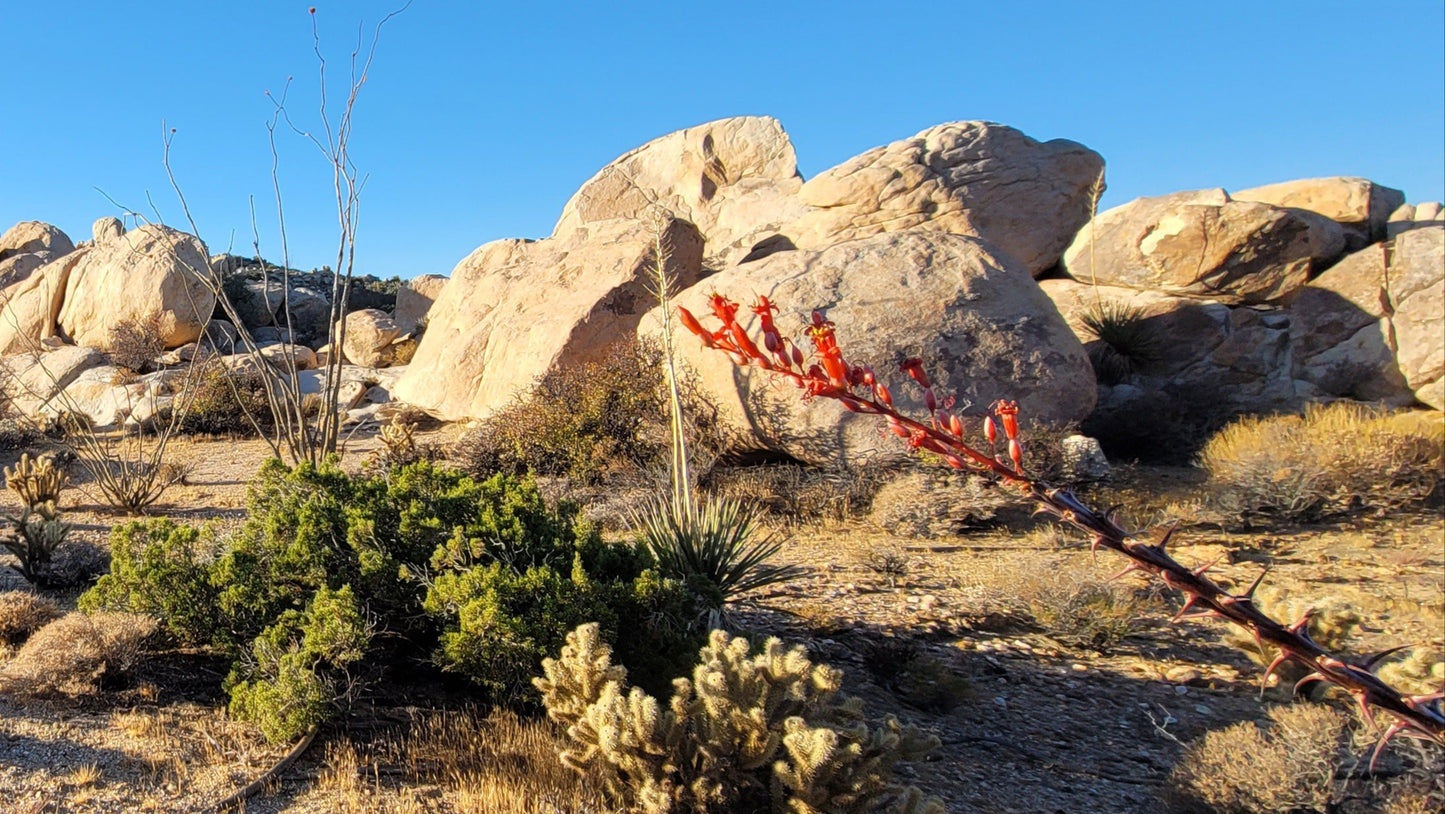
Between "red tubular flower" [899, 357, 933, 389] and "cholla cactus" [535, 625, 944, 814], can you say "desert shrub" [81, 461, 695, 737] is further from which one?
"red tubular flower" [899, 357, 933, 389]

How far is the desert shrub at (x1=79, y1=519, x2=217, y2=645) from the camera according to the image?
14.4 ft

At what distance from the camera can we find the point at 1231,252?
13359mm

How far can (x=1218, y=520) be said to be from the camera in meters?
8.34

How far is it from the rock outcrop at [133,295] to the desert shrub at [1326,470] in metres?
17.6

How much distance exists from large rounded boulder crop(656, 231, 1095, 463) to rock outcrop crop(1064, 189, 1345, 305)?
4.61 m

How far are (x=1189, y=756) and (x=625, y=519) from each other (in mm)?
4429

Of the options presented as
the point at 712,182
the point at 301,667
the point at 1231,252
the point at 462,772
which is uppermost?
the point at 712,182

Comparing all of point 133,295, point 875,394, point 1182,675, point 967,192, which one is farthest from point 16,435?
point 875,394

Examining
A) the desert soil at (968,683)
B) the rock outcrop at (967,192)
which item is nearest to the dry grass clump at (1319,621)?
the desert soil at (968,683)

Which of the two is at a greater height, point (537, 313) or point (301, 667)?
point (537, 313)

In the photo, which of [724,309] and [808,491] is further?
[808,491]

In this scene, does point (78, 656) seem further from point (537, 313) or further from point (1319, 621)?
point (537, 313)

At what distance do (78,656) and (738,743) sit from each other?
10.1 feet

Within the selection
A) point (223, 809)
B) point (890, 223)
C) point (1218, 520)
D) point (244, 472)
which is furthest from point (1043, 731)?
point (890, 223)
